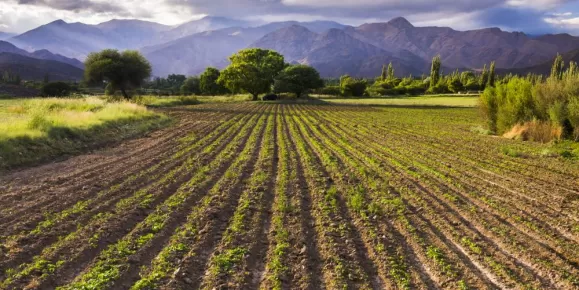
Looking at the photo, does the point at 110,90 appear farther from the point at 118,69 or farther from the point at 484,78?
the point at 484,78

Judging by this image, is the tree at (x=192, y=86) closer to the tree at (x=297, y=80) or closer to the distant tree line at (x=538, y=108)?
the tree at (x=297, y=80)

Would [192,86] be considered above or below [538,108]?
above

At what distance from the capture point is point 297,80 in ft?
232

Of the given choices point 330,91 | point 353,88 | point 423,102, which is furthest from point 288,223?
point 330,91

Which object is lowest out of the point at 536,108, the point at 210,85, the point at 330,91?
the point at 536,108

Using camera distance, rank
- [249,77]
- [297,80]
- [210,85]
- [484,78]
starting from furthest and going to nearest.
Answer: [484,78], [210,85], [297,80], [249,77]

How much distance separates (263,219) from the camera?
7469 mm

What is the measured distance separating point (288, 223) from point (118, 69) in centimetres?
4414

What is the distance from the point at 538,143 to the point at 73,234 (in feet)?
66.6

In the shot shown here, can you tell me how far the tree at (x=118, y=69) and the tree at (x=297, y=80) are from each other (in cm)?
2714

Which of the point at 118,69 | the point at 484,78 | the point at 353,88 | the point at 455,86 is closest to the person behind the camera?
the point at 118,69

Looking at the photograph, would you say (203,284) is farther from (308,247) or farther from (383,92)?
(383,92)

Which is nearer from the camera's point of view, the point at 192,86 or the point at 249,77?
the point at 249,77

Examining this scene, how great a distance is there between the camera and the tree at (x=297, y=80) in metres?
70.1
